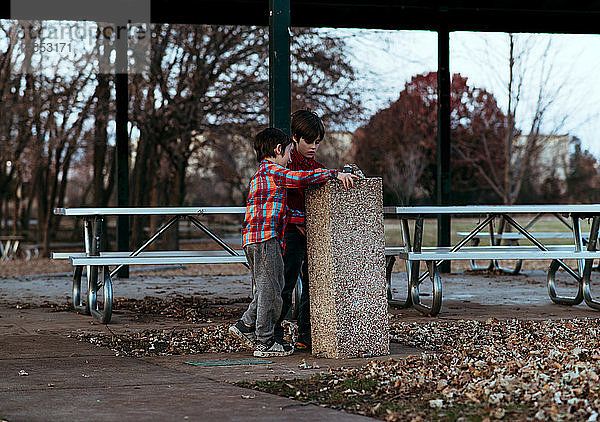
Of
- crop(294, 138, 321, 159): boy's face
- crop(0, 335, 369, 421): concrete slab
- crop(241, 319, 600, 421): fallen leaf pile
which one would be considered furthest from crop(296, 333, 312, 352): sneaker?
crop(294, 138, 321, 159): boy's face

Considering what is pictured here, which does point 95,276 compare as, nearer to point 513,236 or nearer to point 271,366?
point 271,366

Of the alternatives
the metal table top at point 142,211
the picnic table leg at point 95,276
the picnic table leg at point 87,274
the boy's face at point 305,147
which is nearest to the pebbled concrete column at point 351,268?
the boy's face at point 305,147

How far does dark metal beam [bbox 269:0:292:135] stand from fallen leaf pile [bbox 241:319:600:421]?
2023 millimetres

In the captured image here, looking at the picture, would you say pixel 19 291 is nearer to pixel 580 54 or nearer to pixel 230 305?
pixel 230 305

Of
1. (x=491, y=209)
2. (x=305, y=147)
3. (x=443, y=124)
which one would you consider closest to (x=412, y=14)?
(x=443, y=124)

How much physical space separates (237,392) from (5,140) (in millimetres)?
16340

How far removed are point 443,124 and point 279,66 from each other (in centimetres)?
552

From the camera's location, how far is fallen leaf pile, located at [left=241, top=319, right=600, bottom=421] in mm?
3764

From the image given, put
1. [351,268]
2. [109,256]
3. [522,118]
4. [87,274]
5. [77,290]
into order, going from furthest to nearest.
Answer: [522,118] < [77,290] < [87,274] < [109,256] < [351,268]

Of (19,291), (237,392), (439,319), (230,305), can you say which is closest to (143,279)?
(19,291)

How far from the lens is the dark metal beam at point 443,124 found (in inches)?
468

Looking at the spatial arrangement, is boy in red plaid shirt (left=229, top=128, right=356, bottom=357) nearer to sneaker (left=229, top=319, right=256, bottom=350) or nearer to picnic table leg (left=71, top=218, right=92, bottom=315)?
sneaker (left=229, top=319, right=256, bottom=350)

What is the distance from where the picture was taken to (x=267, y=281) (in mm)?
5375

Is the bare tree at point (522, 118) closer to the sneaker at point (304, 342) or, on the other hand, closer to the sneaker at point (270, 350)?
the sneaker at point (304, 342)
